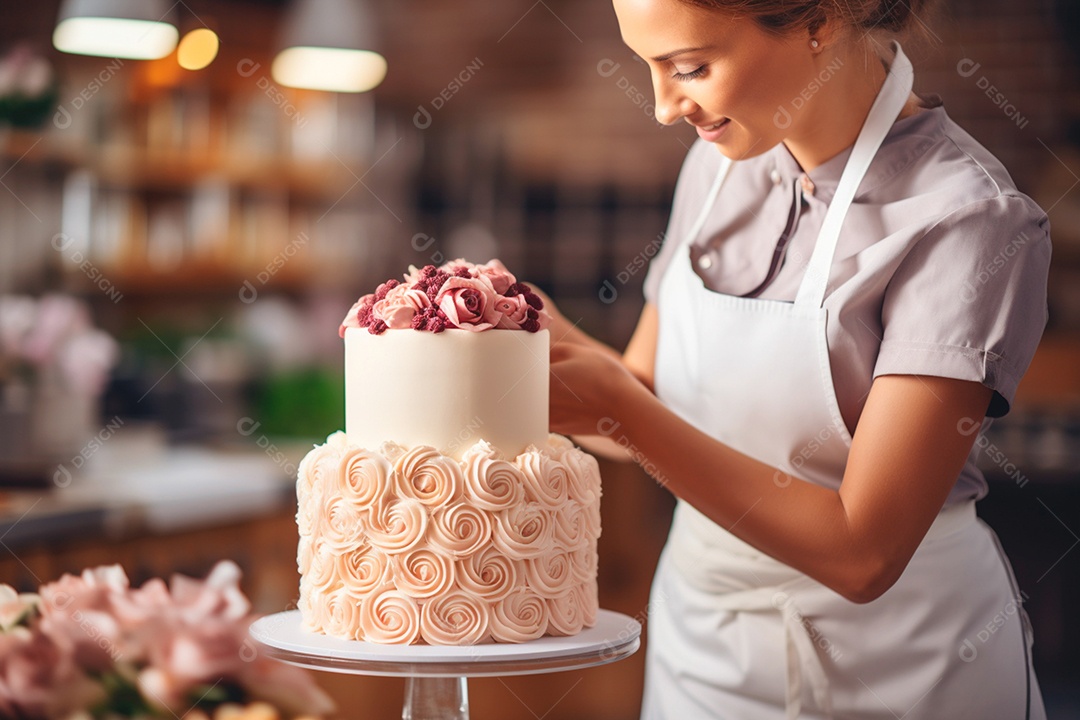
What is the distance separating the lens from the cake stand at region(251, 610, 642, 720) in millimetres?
1087

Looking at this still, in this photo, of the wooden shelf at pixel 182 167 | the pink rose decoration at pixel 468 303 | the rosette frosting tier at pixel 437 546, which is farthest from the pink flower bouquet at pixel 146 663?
the wooden shelf at pixel 182 167

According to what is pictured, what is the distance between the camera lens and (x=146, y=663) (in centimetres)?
96

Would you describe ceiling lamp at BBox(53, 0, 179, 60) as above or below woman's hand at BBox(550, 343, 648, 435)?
above

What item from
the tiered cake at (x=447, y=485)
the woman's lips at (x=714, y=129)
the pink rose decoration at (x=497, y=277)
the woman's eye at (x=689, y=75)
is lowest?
the tiered cake at (x=447, y=485)

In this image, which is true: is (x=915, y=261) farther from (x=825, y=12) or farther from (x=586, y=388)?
(x=586, y=388)

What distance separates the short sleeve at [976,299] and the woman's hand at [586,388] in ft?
1.04

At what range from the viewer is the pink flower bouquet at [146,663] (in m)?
0.95

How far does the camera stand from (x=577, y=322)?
5523mm

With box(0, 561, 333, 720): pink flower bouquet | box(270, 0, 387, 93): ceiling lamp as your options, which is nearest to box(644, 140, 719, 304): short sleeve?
box(0, 561, 333, 720): pink flower bouquet

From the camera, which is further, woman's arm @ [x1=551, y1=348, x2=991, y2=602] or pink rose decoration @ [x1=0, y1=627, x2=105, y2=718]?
woman's arm @ [x1=551, y1=348, x2=991, y2=602]

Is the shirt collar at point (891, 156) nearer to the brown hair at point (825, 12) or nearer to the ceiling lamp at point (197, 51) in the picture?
the brown hair at point (825, 12)

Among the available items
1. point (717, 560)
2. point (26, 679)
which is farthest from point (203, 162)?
point (26, 679)

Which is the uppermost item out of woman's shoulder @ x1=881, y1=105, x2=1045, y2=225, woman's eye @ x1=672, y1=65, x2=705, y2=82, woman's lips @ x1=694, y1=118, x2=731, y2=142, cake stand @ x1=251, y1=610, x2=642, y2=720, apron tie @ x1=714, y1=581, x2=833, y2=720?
woman's eye @ x1=672, y1=65, x2=705, y2=82

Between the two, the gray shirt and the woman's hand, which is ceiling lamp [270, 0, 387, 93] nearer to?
the gray shirt
